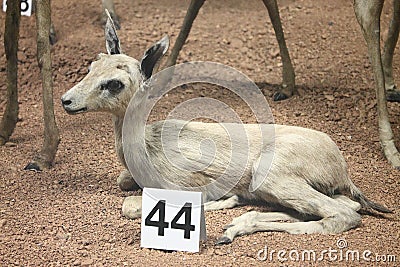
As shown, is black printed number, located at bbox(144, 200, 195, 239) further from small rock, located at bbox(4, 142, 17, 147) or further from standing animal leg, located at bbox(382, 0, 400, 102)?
standing animal leg, located at bbox(382, 0, 400, 102)

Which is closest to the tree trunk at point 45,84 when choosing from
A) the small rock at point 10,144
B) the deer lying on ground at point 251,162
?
the small rock at point 10,144

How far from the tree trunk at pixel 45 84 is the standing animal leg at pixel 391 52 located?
2.64 metres

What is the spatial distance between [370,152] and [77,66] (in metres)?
2.64

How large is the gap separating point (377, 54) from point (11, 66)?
7.98ft

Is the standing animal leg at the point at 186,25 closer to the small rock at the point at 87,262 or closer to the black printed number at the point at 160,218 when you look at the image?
the black printed number at the point at 160,218

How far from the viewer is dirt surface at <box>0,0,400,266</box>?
133 inches

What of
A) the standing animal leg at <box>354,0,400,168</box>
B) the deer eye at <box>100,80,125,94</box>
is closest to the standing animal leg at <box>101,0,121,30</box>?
the standing animal leg at <box>354,0,400,168</box>

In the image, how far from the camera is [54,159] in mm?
4512

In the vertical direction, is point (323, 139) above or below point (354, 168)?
above

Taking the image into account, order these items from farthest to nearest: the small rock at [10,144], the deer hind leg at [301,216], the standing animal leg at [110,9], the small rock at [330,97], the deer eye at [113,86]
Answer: the standing animal leg at [110,9], the small rock at [330,97], the small rock at [10,144], the deer eye at [113,86], the deer hind leg at [301,216]

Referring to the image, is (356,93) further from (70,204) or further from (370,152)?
(70,204)

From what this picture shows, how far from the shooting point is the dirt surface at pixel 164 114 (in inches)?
133

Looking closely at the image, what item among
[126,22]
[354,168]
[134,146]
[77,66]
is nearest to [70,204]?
[134,146]

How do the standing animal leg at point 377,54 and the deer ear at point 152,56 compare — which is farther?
the standing animal leg at point 377,54
